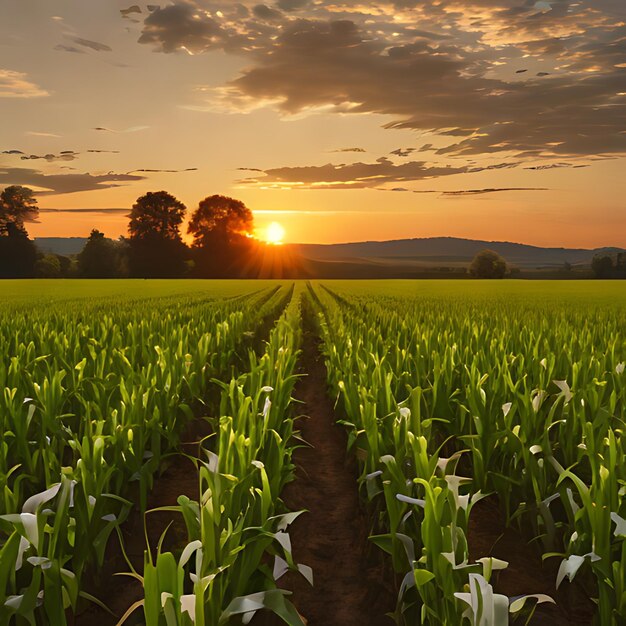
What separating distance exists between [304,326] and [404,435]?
49.8 ft

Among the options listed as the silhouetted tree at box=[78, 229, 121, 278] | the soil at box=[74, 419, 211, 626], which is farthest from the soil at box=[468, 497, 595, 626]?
the silhouetted tree at box=[78, 229, 121, 278]

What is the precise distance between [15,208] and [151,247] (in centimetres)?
1888

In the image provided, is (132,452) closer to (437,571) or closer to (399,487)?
(399,487)

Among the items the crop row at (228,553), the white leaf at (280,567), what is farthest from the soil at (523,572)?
the crop row at (228,553)

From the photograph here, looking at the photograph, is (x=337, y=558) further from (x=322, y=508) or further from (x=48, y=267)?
(x=48, y=267)

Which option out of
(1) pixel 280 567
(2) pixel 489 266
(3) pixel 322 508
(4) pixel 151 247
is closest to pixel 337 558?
(3) pixel 322 508

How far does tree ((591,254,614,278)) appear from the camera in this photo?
102 metres

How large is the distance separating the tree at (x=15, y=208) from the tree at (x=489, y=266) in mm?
71555

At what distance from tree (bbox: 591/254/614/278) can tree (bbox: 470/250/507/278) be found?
48.0 ft

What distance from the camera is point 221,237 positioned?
9619 centimetres

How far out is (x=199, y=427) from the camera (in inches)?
257

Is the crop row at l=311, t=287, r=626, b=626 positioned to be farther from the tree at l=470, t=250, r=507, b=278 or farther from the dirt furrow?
the tree at l=470, t=250, r=507, b=278

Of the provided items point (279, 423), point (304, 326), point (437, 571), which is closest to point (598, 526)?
point (437, 571)

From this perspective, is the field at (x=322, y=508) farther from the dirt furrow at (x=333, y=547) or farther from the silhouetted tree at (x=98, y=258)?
the silhouetted tree at (x=98, y=258)
